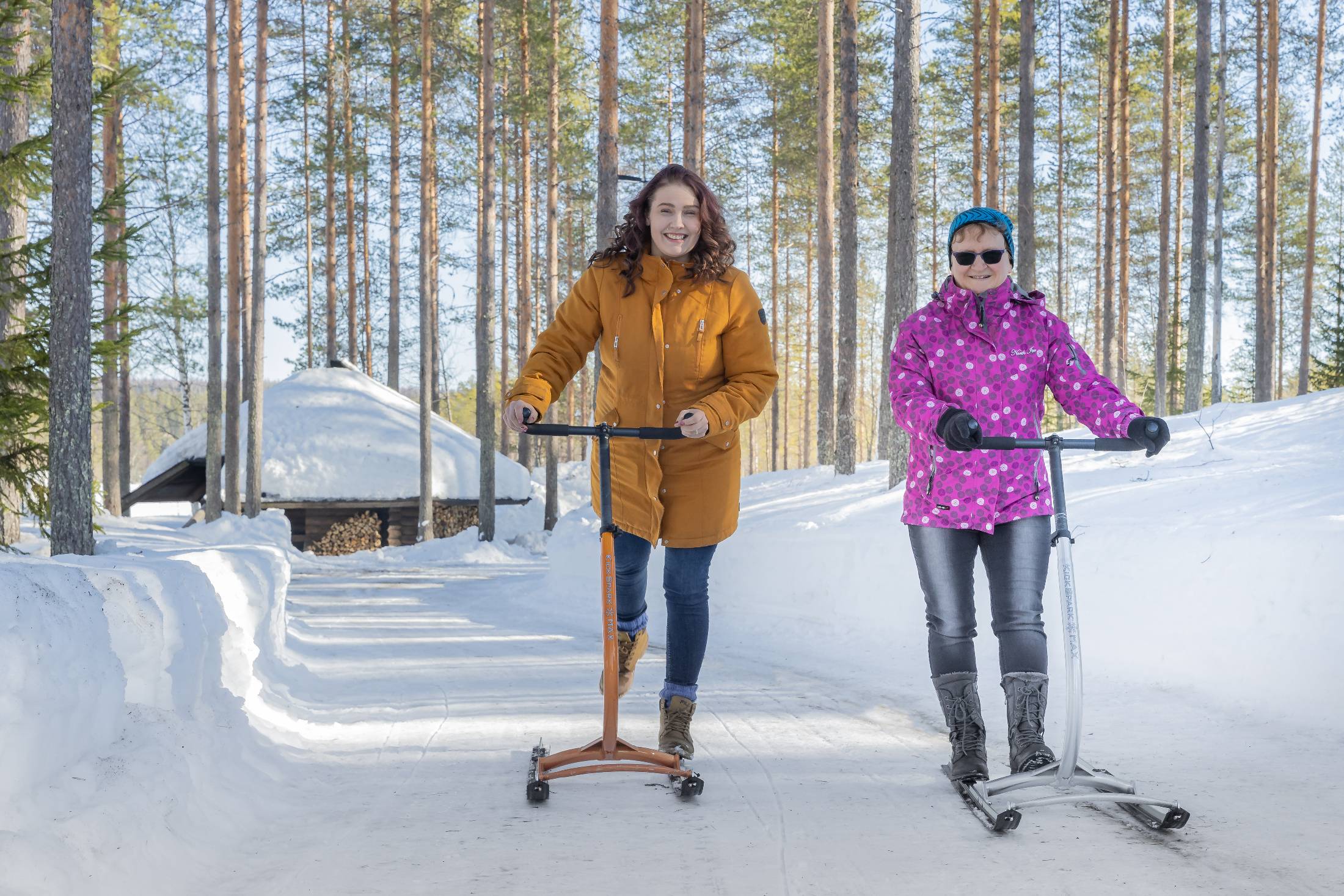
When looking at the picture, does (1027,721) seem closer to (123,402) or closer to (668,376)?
(668,376)

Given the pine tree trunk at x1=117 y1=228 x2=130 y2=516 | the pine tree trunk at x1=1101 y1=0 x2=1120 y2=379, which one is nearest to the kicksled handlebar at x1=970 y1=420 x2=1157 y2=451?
the pine tree trunk at x1=1101 y1=0 x2=1120 y2=379

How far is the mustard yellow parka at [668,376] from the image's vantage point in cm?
374

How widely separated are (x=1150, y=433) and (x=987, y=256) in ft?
2.76

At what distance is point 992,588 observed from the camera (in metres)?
3.58

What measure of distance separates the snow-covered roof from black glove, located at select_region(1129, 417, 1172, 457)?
19.2m

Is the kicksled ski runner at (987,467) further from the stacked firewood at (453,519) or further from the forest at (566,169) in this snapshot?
the stacked firewood at (453,519)

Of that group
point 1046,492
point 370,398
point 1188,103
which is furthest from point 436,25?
point 1046,492

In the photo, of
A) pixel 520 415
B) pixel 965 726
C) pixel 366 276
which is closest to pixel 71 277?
pixel 520 415

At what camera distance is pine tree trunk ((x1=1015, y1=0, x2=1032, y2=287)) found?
15.1 meters

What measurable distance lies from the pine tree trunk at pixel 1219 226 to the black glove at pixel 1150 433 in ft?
58.7

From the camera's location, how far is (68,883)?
2.41m

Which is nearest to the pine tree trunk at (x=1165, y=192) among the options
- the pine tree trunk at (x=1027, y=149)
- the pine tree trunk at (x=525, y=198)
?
the pine tree trunk at (x=1027, y=149)

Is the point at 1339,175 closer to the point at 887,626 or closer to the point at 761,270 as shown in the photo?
the point at 761,270

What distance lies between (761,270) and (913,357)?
34667 mm
